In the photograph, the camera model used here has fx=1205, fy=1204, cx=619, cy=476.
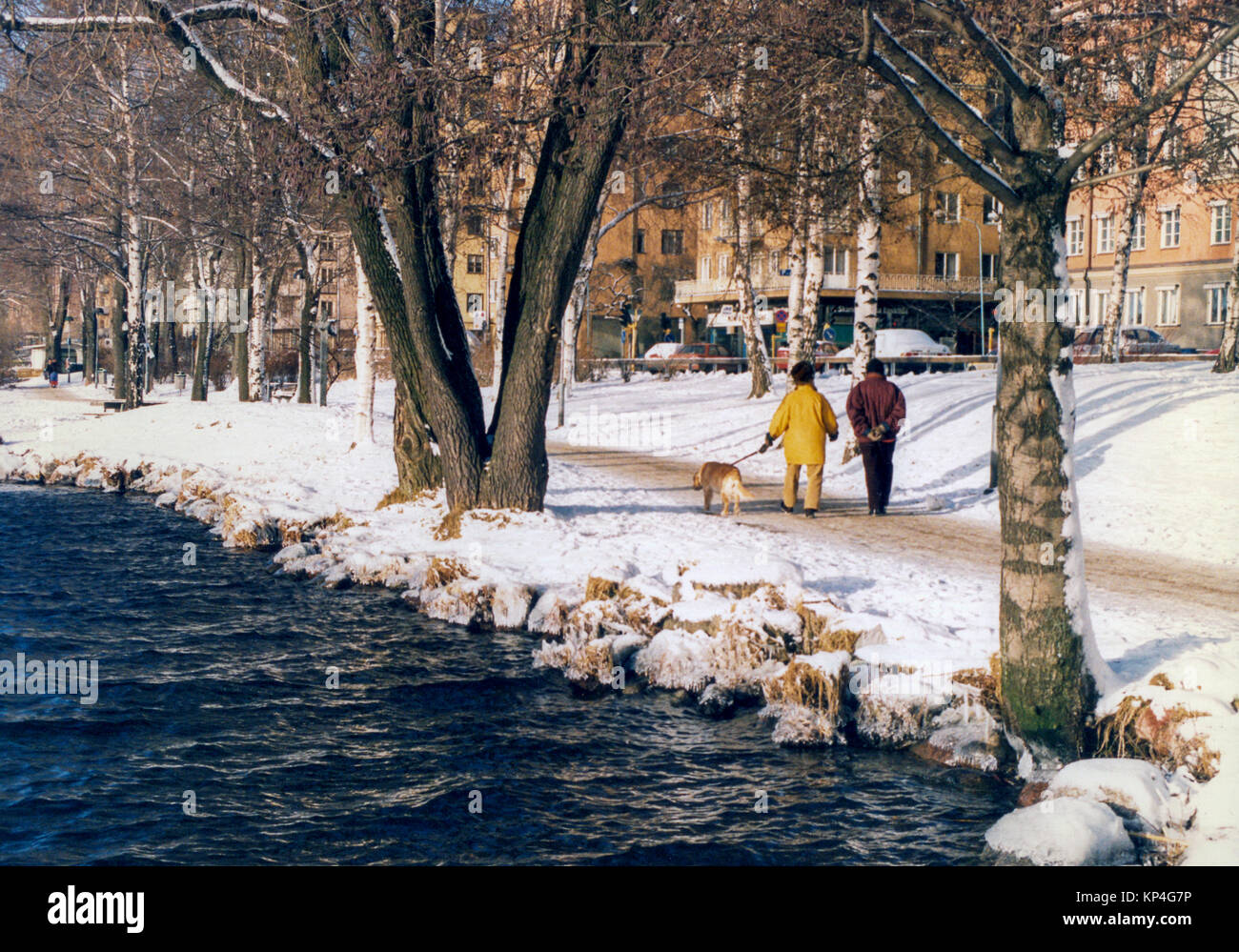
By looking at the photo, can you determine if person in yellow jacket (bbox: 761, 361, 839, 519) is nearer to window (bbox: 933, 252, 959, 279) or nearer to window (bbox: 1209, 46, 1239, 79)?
window (bbox: 1209, 46, 1239, 79)

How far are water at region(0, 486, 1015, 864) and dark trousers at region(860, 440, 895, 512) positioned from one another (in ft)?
18.7

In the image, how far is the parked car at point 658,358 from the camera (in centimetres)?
5141

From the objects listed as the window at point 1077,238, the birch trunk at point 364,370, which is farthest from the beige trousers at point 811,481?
the window at point 1077,238

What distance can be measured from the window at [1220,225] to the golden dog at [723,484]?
44.6m

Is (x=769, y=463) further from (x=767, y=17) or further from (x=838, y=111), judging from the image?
(x=767, y=17)

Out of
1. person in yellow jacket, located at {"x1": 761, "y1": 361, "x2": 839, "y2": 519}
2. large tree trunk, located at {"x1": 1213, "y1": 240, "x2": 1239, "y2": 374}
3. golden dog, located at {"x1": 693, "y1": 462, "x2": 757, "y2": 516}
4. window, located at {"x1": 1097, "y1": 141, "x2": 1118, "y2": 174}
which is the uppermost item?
window, located at {"x1": 1097, "y1": 141, "x2": 1118, "y2": 174}

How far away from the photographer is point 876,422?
47.4 feet

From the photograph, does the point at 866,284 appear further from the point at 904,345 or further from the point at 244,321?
the point at 904,345

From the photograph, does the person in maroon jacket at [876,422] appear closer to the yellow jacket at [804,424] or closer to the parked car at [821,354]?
the yellow jacket at [804,424]

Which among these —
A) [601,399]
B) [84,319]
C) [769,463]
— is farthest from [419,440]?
[84,319]

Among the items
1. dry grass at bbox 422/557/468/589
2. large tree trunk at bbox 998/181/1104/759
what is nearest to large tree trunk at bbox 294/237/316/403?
dry grass at bbox 422/557/468/589

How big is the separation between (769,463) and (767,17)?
44.2ft

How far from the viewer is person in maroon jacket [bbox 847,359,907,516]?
14.4m

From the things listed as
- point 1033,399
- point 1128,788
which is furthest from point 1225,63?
point 1128,788
